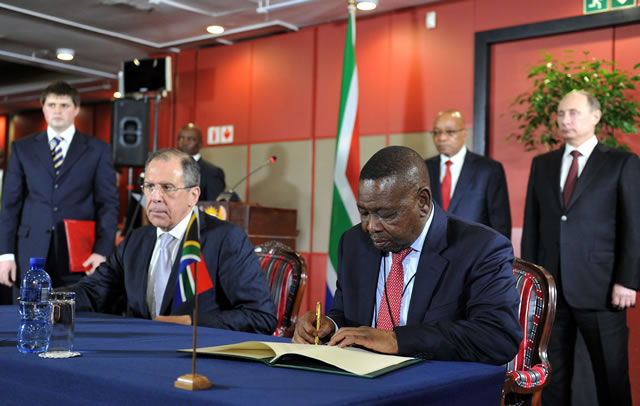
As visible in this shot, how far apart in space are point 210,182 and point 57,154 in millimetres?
2381

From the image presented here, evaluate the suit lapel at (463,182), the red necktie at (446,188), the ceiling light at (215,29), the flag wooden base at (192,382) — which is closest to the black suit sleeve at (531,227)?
the suit lapel at (463,182)

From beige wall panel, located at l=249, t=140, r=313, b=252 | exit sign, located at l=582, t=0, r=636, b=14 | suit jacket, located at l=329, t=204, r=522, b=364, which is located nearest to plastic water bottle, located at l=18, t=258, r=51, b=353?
suit jacket, located at l=329, t=204, r=522, b=364

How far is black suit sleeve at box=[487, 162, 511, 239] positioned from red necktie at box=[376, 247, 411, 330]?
231 centimetres

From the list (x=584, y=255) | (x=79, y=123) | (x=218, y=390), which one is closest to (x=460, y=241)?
(x=218, y=390)

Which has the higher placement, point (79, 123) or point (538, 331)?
point (79, 123)

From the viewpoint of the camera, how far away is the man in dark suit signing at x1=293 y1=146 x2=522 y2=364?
1.60 meters

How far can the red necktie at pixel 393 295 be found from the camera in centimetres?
189

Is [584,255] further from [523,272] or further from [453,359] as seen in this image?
[453,359]

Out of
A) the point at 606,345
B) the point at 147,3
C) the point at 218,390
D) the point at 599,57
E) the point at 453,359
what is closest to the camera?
the point at 218,390

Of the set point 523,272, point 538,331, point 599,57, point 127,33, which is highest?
point 127,33

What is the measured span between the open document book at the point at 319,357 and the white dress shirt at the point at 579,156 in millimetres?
2510

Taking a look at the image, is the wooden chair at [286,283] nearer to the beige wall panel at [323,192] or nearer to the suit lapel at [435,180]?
the suit lapel at [435,180]

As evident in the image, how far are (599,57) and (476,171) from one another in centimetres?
157

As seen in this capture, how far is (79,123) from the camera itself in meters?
10.8
